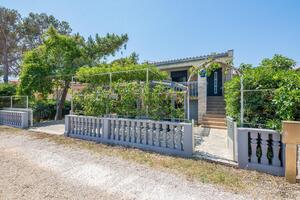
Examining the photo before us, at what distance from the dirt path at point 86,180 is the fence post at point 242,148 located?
4.05 feet

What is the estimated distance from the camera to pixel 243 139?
4277mm

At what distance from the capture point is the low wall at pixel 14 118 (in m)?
10.2

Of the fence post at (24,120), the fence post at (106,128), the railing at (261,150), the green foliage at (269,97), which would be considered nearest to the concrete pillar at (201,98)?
the green foliage at (269,97)

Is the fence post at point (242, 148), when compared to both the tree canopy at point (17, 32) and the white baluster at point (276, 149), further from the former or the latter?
the tree canopy at point (17, 32)

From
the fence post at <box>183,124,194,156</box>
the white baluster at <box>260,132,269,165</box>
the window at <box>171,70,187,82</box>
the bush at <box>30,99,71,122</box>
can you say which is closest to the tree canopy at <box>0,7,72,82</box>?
the bush at <box>30,99,71,122</box>

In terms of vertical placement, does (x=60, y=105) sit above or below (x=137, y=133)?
above

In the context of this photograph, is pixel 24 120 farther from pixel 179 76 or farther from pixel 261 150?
pixel 261 150

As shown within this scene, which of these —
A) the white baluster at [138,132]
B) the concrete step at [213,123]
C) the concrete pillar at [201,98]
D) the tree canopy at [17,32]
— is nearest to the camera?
the white baluster at [138,132]

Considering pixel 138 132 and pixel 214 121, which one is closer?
pixel 138 132

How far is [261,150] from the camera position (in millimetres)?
4137

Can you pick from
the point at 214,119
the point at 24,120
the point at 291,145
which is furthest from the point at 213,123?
the point at 24,120

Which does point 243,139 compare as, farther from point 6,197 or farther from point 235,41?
point 235,41

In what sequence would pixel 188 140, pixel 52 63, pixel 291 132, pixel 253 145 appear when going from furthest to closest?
pixel 52 63 → pixel 188 140 → pixel 253 145 → pixel 291 132

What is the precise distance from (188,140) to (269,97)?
214 centimetres
